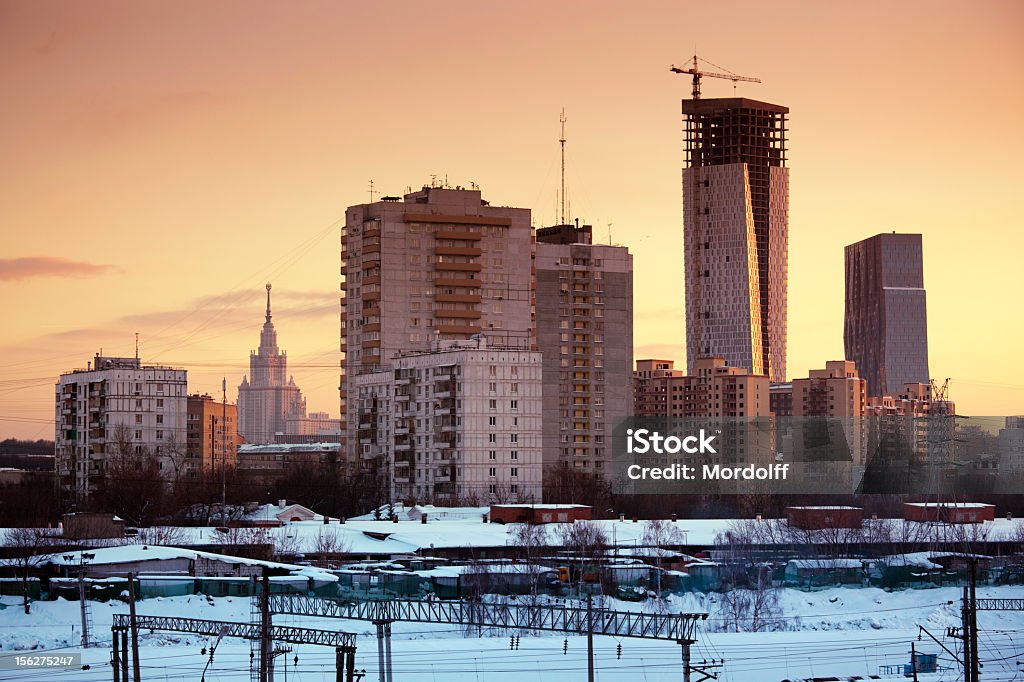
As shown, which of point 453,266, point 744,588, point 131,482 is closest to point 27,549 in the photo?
point 744,588

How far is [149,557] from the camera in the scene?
1746 inches

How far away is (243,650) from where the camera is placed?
37.2 metres

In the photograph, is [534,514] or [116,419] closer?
[534,514]

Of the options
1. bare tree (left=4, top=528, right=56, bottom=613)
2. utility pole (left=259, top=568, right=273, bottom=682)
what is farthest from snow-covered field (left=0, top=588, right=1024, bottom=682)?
utility pole (left=259, top=568, right=273, bottom=682)

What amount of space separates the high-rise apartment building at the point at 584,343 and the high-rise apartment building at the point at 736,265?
70.7 metres

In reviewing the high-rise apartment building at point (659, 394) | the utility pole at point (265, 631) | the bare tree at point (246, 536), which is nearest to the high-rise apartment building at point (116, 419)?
the bare tree at point (246, 536)

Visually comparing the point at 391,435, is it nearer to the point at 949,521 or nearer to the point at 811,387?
the point at 949,521

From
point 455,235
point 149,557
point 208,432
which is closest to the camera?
point 149,557

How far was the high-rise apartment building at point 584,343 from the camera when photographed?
10131 centimetres

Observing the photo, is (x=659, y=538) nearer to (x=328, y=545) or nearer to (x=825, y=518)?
(x=825, y=518)

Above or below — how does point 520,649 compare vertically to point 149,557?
below

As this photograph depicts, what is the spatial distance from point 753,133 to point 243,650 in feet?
498

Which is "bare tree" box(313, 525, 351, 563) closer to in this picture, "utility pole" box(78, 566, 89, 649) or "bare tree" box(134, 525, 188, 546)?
"bare tree" box(134, 525, 188, 546)

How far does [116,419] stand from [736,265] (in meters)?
104
